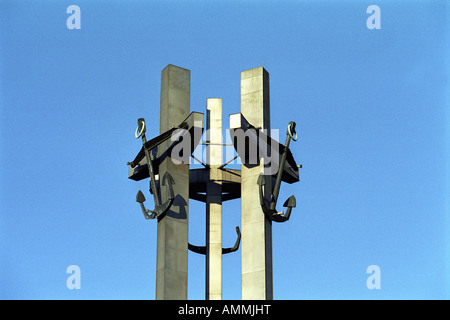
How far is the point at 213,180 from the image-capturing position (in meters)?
42.7

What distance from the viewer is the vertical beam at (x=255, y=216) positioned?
1517 inches

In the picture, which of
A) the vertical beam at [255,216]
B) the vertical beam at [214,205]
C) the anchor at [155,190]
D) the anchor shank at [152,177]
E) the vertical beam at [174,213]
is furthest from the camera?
the vertical beam at [214,205]

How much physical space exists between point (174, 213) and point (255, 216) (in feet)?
9.76

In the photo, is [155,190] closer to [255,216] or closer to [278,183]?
[255,216]

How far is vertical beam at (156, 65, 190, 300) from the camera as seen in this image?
1494 inches

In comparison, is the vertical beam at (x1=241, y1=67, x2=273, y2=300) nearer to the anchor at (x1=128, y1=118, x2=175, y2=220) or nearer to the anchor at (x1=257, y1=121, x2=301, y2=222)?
the anchor at (x1=257, y1=121, x2=301, y2=222)

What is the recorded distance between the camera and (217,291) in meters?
41.8

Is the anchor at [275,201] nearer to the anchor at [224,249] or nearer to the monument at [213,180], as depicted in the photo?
the monument at [213,180]

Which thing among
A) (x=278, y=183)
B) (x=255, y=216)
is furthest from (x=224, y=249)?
(x=278, y=183)

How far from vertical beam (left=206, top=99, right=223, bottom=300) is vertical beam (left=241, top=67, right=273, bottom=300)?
219 centimetres

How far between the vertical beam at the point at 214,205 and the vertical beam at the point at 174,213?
103 inches

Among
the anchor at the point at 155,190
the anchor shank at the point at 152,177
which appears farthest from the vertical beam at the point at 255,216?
the anchor shank at the point at 152,177
